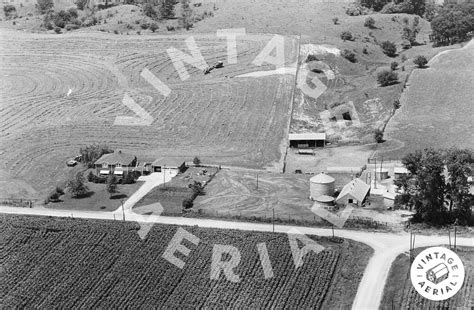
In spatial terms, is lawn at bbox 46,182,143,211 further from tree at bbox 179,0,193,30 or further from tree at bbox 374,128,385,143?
tree at bbox 179,0,193,30

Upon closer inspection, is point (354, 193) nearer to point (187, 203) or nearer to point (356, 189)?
point (356, 189)

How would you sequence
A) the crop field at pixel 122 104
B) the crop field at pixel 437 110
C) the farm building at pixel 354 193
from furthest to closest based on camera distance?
the crop field at pixel 122 104 → the crop field at pixel 437 110 → the farm building at pixel 354 193

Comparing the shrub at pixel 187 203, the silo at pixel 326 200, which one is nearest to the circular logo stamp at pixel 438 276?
the silo at pixel 326 200

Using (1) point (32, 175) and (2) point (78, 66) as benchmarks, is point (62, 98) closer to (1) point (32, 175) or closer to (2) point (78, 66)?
(2) point (78, 66)

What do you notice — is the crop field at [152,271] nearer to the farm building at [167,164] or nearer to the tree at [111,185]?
the tree at [111,185]

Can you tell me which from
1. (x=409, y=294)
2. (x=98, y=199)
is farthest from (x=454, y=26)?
(x=409, y=294)

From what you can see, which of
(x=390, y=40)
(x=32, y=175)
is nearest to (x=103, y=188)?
(x=32, y=175)

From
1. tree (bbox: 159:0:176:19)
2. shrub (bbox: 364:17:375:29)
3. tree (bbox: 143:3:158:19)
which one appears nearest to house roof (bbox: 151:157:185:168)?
tree (bbox: 143:3:158:19)
